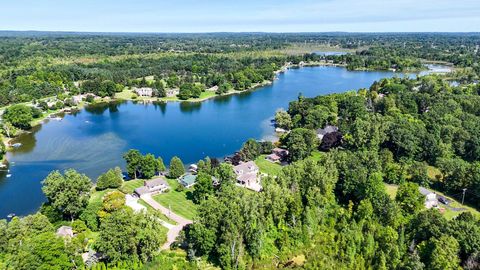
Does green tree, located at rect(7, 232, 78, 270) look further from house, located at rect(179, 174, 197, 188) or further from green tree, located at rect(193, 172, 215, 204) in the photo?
house, located at rect(179, 174, 197, 188)

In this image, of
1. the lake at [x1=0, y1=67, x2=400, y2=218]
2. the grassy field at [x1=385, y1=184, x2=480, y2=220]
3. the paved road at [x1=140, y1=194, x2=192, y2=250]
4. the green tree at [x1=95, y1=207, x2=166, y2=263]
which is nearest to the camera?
the green tree at [x1=95, y1=207, x2=166, y2=263]

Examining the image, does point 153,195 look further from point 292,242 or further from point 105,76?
point 105,76

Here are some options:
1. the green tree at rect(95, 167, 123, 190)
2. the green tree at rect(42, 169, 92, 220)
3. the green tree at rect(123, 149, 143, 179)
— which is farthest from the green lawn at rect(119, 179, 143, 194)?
the green tree at rect(42, 169, 92, 220)

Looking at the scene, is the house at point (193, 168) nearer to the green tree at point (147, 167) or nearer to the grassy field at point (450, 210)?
the green tree at point (147, 167)

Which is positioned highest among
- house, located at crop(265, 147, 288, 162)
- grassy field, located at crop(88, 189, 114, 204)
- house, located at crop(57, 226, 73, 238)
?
house, located at crop(57, 226, 73, 238)

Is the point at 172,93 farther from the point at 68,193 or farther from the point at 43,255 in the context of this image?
the point at 43,255

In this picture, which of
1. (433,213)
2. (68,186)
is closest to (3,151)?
(68,186)
